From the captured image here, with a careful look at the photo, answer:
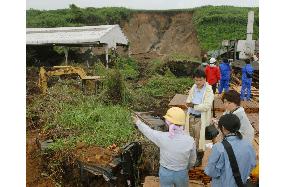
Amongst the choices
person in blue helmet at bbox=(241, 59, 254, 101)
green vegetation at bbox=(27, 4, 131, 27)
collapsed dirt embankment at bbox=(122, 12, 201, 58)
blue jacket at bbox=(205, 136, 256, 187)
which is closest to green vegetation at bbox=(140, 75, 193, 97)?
person in blue helmet at bbox=(241, 59, 254, 101)

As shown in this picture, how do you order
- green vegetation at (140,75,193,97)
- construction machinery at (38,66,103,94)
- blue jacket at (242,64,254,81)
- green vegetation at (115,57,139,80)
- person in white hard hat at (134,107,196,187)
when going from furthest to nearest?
green vegetation at (115,57,139,80) < green vegetation at (140,75,193,97) < construction machinery at (38,66,103,94) < blue jacket at (242,64,254,81) < person in white hard hat at (134,107,196,187)

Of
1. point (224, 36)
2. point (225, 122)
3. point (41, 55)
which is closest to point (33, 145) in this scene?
point (225, 122)

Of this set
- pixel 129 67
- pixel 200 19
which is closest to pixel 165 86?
pixel 129 67

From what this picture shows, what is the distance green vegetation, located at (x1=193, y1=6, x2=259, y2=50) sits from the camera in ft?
101

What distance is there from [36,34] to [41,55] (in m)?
1.21

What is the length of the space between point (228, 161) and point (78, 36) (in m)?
17.9

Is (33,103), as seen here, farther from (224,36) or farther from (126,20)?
(126,20)

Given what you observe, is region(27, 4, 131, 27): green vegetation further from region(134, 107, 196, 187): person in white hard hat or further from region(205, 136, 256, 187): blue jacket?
region(205, 136, 256, 187): blue jacket

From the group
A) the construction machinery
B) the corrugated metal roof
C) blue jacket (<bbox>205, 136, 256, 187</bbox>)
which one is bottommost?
blue jacket (<bbox>205, 136, 256, 187</bbox>)

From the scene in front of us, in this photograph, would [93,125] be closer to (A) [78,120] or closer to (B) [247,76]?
(A) [78,120]

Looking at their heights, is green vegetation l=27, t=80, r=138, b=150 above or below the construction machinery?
below

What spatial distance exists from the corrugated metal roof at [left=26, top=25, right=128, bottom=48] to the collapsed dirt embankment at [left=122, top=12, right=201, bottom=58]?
37.9ft

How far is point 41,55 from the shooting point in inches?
882

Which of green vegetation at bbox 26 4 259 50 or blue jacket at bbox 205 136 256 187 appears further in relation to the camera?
green vegetation at bbox 26 4 259 50
